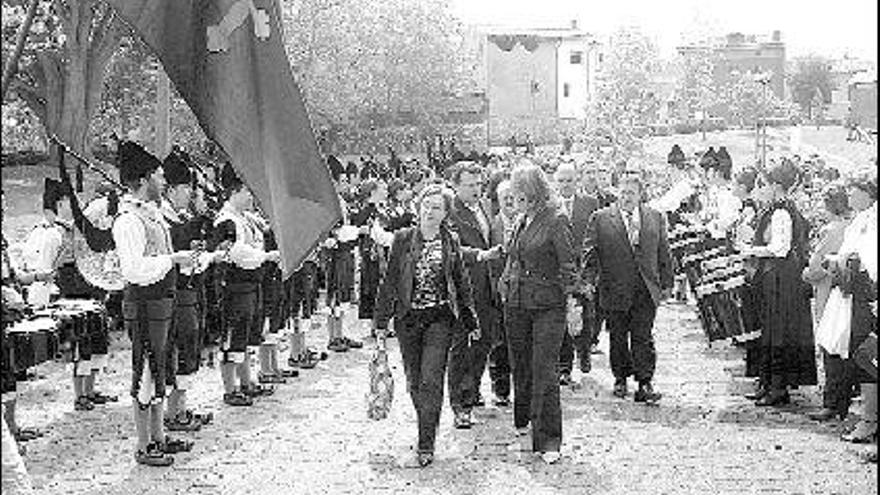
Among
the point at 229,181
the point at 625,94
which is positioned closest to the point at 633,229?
the point at 229,181

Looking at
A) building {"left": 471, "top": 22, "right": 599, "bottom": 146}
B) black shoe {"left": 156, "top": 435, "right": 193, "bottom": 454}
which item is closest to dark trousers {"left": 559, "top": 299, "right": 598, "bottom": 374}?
black shoe {"left": 156, "top": 435, "right": 193, "bottom": 454}

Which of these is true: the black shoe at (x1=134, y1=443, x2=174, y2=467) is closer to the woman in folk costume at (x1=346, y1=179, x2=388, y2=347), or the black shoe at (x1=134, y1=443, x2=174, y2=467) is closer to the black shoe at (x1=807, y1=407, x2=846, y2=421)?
the woman in folk costume at (x1=346, y1=179, x2=388, y2=347)

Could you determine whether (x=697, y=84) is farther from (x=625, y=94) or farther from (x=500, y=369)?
(x=500, y=369)

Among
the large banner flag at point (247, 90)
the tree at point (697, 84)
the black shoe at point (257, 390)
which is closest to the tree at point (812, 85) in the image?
the tree at point (697, 84)

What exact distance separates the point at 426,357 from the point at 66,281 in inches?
174

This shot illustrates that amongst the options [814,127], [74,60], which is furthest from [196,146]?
[814,127]

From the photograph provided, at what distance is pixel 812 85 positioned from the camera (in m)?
94.6

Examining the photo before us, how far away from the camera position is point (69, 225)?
11.9 m

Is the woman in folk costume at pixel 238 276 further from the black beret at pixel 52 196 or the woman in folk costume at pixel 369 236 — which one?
the woman in folk costume at pixel 369 236

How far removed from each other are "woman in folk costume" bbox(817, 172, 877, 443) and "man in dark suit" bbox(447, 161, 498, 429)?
2575 millimetres

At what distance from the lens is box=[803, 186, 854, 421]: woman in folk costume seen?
9.69m

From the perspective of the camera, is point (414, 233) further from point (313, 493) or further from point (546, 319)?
point (313, 493)

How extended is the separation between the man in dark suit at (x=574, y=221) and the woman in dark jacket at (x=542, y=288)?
9.29ft

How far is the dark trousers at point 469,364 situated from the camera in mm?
10516
